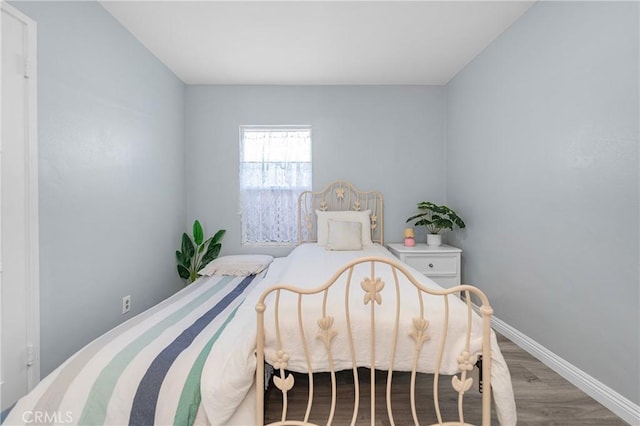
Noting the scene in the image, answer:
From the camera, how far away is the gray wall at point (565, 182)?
1601mm

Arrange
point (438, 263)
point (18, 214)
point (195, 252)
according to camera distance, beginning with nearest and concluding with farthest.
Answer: point (18, 214) → point (438, 263) → point (195, 252)

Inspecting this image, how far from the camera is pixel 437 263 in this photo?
3.08 m

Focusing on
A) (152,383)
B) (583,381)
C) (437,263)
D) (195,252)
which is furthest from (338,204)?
(152,383)

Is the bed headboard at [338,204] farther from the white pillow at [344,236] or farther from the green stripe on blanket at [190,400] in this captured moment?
the green stripe on blanket at [190,400]

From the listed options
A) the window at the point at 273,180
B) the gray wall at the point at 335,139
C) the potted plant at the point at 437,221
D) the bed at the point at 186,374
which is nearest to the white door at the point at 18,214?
the bed at the point at 186,374

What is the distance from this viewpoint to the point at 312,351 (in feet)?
4.66

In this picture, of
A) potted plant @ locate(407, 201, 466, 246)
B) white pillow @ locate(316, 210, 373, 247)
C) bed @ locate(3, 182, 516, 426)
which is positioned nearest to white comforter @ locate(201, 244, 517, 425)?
bed @ locate(3, 182, 516, 426)

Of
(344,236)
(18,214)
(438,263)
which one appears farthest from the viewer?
(438,263)

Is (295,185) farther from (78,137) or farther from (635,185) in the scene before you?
(635,185)

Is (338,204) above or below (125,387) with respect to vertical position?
above

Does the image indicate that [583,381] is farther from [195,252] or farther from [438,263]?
[195,252]

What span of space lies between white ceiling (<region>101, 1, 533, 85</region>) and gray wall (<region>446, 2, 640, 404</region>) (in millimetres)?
354
